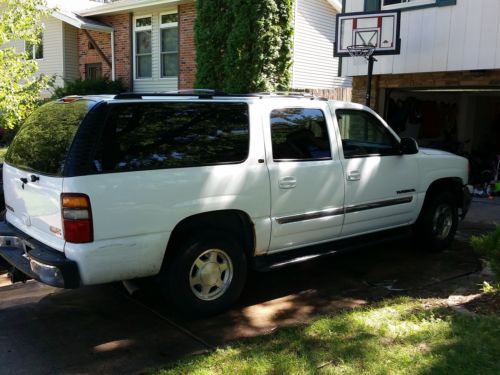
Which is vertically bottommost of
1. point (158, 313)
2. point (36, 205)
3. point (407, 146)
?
point (158, 313)

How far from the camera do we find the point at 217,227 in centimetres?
446

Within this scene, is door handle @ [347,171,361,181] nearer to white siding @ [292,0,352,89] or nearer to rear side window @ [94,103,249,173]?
rear side window @ [94,103,249,173]

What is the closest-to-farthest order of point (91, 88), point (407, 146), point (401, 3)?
point (407, 146)
point (401, 3)
point (91, 88)

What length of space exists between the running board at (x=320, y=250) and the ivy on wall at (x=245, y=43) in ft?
24.1

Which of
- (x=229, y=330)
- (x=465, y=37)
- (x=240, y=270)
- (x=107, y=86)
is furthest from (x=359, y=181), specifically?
(x=107, y=86)

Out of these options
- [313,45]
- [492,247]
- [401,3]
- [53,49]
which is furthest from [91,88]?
[492,247]

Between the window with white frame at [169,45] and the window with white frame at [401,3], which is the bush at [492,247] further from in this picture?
the window with white frame at [169,45]

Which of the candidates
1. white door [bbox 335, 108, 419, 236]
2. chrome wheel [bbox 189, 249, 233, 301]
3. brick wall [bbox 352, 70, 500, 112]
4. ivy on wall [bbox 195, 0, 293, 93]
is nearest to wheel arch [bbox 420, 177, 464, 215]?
white door [bbox 335, 108, 419, 236]

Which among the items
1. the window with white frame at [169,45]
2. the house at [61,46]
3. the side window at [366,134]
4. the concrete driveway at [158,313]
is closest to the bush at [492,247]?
the concrete driveway at [158,313]

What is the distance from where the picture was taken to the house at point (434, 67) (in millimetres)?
9148

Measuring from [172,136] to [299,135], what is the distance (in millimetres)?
1406

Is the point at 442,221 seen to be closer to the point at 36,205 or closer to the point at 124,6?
the point at 36,205

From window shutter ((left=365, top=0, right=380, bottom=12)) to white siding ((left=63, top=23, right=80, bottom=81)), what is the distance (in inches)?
530

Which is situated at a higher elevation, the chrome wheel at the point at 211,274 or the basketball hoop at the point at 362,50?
the basketball hoop at the point at 362,50
